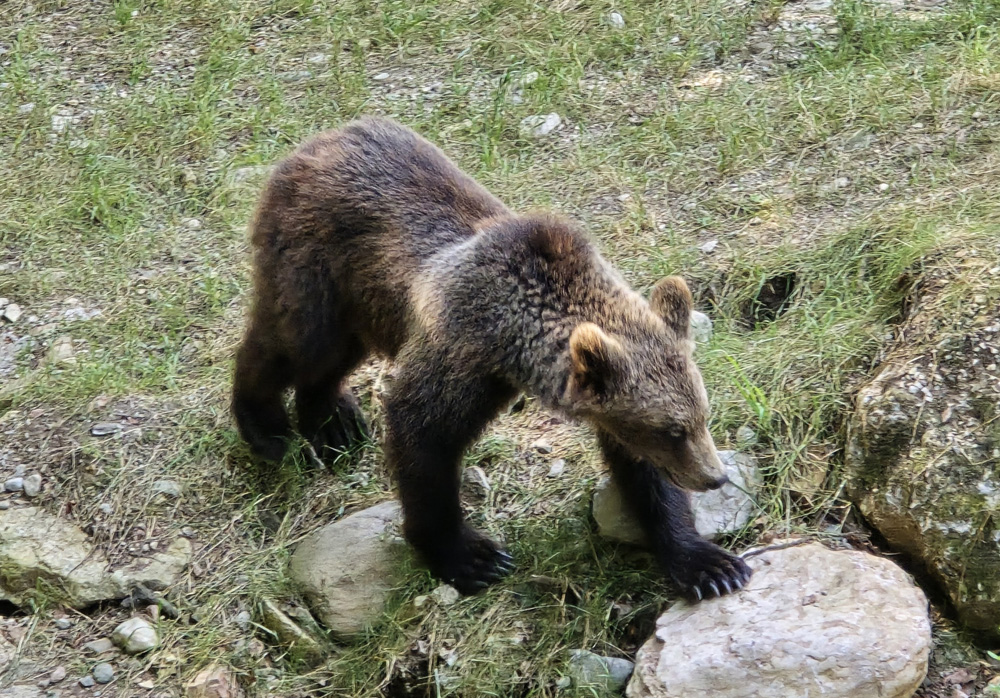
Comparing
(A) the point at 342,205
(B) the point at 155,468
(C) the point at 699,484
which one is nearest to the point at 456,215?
(A) the point at 342,205

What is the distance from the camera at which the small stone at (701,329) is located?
5773mm

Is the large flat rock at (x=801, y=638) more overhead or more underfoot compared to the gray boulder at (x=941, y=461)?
more underfoot

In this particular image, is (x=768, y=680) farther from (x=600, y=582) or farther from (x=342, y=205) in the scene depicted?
(x=342, y=205)

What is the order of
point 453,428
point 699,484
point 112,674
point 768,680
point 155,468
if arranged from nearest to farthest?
point 768,680 < point 699,484 < point 453,428 < point 112,674 < point 155,468

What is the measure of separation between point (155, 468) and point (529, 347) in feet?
7.86

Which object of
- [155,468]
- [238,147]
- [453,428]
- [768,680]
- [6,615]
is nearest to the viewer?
[768,680]

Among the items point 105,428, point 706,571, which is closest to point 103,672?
point 105,428

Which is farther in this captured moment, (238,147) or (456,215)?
(238,147)

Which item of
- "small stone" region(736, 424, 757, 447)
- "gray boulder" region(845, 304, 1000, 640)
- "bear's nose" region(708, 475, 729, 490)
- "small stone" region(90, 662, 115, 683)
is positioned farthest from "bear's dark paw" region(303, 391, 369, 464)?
"gray boulder" region(845, 304, 1000, 640)

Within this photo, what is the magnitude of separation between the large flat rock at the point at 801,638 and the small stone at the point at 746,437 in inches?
28.7

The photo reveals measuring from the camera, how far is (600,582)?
15.7 feet

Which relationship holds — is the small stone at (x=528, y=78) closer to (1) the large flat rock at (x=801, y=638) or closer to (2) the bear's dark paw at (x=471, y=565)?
(2) the bear's dark paw at (x=471, y=565)

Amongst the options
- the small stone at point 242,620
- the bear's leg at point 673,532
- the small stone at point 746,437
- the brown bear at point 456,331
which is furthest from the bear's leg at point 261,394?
the small stone at point 746,437

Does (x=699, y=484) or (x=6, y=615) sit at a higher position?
(x=699, y=484)
